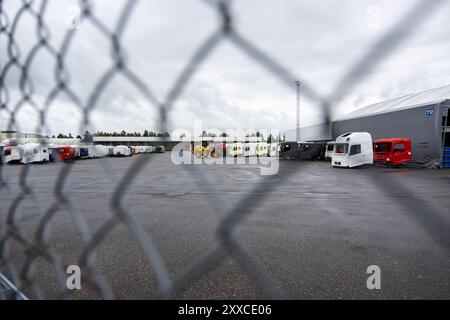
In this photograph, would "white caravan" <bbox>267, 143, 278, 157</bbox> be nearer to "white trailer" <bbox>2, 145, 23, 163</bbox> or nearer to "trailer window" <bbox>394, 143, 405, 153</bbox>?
"white trailer" <bbox>2, 145, 23, 163</bbox>

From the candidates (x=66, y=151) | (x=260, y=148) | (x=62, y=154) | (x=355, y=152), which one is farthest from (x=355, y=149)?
(x=62, y=154)

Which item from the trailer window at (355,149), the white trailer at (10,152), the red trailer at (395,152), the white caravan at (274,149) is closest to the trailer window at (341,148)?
the trailer window at (355,149)

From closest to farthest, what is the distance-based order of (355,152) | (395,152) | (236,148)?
(236,148)
(355,152)
(395,152)

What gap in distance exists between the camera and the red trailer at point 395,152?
14823 mm

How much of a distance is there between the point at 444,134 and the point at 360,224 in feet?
47.3

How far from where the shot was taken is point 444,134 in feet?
47.3

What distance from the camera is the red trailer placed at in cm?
1482

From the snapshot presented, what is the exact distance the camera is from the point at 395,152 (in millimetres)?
14898

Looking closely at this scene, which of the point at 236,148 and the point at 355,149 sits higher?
the point at 236,148

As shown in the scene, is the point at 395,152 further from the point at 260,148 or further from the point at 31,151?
the point at 31,151

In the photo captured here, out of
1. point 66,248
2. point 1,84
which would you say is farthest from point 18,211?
point 1,84

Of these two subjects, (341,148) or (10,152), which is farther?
(341,148)

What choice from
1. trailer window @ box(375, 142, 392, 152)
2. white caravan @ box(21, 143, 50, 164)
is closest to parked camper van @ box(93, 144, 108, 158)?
white caravan @ box(21, 143, 50, 164)

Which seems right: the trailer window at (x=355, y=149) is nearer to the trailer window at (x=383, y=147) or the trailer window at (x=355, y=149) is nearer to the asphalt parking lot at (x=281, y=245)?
the trailer window at (x=383, y=147)
